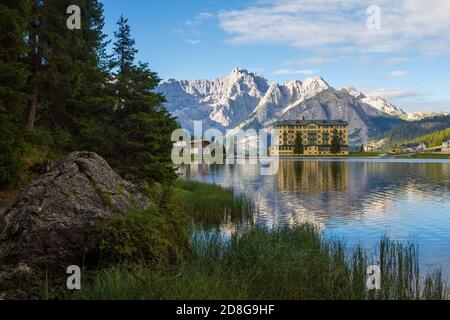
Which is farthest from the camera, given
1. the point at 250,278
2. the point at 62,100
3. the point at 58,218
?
the point at 62,100

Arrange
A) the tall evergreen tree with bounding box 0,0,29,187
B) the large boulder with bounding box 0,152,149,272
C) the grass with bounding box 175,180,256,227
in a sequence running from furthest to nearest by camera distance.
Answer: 1. the grass with bounding box 175,180,256,227
2. the tall evergreen tree with bounding box 0,0,29,187
3. the large boulder with bounding box 0,152,149,272

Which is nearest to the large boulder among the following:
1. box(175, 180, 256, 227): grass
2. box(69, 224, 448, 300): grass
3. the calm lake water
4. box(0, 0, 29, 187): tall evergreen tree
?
box(69, 224, 448, 300): grass

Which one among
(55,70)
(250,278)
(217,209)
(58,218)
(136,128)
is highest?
(55,70)

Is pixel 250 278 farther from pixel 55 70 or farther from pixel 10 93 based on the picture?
pixel 55 70

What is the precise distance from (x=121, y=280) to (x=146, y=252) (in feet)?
5.59

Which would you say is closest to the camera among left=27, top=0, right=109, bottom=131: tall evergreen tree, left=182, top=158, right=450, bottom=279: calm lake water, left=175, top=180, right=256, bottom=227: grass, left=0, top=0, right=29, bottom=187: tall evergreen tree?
left=0, top=0, right=29, bottom=187: tall evergreen tree

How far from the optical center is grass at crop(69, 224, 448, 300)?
939cm

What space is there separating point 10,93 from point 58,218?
12.3m

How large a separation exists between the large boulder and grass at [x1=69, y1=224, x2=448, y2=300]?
1.02 metres

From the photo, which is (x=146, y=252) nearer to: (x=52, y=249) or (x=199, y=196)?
(x=52, y=249)

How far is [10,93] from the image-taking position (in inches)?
801

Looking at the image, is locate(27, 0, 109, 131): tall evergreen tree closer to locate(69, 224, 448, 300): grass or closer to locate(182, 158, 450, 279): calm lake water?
locate(182, 158, 450, 279): calm lake water

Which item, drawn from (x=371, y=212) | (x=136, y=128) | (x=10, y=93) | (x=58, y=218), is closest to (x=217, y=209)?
(x=136, y=128)

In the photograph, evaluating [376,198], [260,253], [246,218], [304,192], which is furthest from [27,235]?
[304,192]
